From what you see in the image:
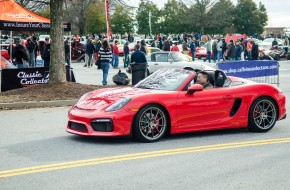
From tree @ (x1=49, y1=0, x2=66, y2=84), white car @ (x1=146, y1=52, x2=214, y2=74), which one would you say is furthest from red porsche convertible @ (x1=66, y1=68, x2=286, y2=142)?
white car @ (x1=146, y1=52, x2=214, y2=74)

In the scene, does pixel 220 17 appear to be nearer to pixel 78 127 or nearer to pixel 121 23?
pixel 121 23

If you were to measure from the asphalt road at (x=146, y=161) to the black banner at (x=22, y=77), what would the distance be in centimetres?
679

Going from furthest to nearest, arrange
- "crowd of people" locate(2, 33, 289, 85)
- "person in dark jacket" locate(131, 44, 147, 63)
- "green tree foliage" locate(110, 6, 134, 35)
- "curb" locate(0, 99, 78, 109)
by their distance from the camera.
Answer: "green tree foliage" locate(110, 6, 134, 35) < "crowd of people" locate(2, 33, 289, 85) < "person in dark jacket" locate(131, 44, 147, 63) < "curb" locate(0, 99, 78, 109)

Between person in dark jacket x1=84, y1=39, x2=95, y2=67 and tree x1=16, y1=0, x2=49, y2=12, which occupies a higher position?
tree x1=16, y1=0, x2=49, y2=12

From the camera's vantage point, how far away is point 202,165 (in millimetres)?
7477

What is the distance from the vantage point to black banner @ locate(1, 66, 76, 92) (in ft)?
56.9

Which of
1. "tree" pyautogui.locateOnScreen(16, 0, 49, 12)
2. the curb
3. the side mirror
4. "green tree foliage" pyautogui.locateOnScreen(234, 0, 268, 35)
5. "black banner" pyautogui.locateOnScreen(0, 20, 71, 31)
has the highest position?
"green tree foliage" pyautogui.locateOnScreen(234, 0, 268, 35)

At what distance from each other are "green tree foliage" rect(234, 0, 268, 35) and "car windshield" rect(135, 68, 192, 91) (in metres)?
80.9

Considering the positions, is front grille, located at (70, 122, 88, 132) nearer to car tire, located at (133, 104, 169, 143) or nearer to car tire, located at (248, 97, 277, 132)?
car tire, located at (133, 104, 169, 143)

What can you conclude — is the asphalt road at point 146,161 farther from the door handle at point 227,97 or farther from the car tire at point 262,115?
the door handle at point 227,97

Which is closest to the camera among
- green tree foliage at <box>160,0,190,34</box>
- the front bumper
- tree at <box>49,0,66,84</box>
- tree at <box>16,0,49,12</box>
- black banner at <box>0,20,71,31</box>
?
the front bumper

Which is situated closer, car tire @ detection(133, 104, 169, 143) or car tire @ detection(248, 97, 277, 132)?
car tire @ detection(133, 104, 169, 143)

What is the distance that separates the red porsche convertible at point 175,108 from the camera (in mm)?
8891

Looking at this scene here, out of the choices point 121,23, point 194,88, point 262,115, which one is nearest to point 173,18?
point 121,23
